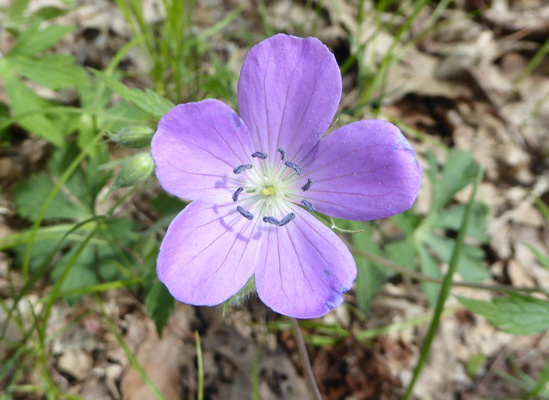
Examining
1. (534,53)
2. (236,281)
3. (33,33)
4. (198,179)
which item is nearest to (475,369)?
(236,281)

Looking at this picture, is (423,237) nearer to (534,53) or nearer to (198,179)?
(198,179)

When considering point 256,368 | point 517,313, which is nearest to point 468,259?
point 517,313

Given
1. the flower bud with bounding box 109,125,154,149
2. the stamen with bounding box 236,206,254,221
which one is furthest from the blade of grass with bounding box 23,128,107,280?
the stamen with bounding box 236,206,254,221

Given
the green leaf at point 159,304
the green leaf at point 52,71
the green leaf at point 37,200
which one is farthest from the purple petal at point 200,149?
the green leaf at point 37,200

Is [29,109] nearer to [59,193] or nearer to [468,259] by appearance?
[59,193]

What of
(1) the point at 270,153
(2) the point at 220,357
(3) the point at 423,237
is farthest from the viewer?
(3) the point at 423,237

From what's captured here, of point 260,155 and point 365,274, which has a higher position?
point 260,155

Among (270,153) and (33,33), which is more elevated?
(33,33)
